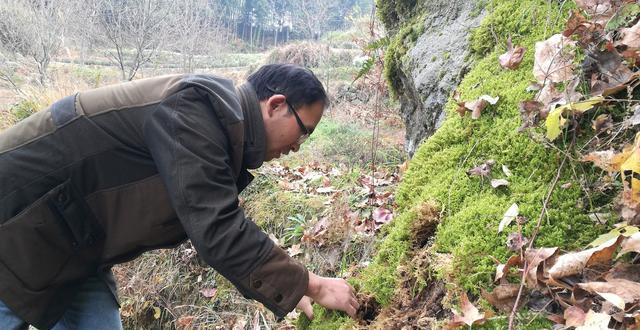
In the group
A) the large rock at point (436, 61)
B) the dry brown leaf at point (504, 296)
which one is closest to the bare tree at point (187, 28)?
the large rock at point (436, 61)

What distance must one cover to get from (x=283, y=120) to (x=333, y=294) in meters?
0.75

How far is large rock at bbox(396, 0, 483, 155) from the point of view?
2.64 m

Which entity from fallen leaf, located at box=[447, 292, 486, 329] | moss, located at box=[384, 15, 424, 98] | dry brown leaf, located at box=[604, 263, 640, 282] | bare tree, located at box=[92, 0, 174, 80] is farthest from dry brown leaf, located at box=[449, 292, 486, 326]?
bare tree, located at box=[92, 0, 174, 80]

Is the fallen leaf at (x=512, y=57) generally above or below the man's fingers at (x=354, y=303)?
above

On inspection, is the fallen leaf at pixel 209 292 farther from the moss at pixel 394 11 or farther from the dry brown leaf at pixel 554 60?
the dry brown leaf at pixel 554 60

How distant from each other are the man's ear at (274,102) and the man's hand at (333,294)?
0.71m

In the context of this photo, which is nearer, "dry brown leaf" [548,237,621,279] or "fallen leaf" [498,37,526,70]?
"dry brown leaf" [548,237,621,279]

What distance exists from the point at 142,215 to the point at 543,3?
79.5 inches

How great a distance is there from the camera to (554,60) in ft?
5.47

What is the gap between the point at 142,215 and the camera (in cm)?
184

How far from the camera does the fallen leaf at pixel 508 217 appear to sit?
140 centimetres

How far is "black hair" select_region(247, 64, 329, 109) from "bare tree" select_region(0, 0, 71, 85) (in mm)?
13715

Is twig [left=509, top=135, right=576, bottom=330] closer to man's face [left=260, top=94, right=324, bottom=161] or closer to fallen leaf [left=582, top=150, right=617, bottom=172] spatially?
fallen leaf [left=582, top=150, right=617, bottom=172]

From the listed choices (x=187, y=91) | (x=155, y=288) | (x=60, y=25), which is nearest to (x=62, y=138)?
(x=187, y=91)
